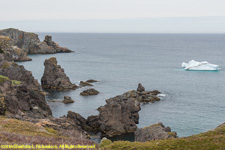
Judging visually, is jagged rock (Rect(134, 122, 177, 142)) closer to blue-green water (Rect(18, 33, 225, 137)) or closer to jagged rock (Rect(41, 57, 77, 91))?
blue-green water (Rect(18, 33, 225, 137))

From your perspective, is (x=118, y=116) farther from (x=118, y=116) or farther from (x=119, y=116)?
(x=119, y=116)

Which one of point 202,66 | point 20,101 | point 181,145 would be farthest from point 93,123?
point 202,66

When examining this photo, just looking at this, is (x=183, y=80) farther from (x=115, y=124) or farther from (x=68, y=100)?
(x=115, y=124)

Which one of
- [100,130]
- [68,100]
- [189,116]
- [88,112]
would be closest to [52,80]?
[68,100]

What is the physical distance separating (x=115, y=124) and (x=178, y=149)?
1732 inches

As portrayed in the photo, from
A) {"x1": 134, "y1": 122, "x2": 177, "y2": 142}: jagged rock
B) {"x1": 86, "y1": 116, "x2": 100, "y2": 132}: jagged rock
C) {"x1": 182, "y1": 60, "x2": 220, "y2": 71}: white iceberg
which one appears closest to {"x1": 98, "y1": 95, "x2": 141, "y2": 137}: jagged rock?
{"x1": 86, "y1": 116, "x2": 100, "y2": 132}: jagged rock

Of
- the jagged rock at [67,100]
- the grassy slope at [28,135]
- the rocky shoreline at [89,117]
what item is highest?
the grassy slope at [28,135]

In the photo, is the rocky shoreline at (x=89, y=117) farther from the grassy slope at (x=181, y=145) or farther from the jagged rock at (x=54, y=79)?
the jagged rock at (x=54, y=79)

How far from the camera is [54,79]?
111 metres

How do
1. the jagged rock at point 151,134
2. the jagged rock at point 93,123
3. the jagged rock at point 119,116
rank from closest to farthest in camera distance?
the jagged rock at point 151,134 < the jagged rock at point 119,116 < the jagged rock at point 93,123

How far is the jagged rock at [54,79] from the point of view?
107312mm

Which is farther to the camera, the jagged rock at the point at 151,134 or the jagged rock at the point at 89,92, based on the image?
the jagged rock at the point at 89,92

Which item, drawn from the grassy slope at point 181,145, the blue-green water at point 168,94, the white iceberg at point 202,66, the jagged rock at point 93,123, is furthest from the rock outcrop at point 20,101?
the white iceberg at point 202,66

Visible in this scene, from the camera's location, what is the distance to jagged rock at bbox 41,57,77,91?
10731 centimetres
